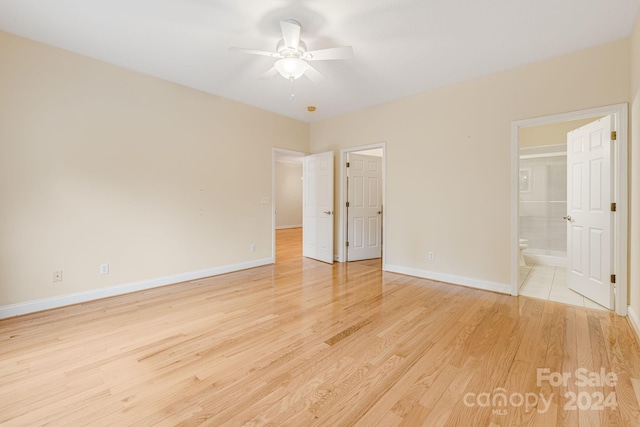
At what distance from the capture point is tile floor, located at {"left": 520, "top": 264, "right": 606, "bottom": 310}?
315 centimetres

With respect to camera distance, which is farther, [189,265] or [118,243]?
[189,265]

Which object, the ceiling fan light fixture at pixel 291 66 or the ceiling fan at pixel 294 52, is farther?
the ceiling fan light fixture at pixel 291 66

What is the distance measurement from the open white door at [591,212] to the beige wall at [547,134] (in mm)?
1625

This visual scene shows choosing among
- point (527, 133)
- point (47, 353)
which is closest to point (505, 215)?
point (527, 133)

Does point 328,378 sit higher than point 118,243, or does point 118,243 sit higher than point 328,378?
point 118,243

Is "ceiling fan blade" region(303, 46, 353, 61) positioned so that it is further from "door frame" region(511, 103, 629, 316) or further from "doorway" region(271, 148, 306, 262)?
"doorway" region(271, 148, 306, 262)

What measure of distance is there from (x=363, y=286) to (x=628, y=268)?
2.71 meters

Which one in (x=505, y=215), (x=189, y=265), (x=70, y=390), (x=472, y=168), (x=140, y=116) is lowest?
(x=70, y=390)

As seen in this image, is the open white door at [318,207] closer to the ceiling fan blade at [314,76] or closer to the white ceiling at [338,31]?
the ceiling fan blade at [314,76]

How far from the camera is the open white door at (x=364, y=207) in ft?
17.2

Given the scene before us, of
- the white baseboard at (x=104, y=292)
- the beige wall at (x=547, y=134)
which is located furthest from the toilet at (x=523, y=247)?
the white baseboard at (x=104, y=292)

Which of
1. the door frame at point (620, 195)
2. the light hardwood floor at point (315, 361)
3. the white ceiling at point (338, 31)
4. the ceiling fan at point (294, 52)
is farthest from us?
the door frame at point (620, 195)

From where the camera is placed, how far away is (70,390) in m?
1.69

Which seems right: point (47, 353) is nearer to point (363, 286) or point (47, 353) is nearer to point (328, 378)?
point (328, 378)
